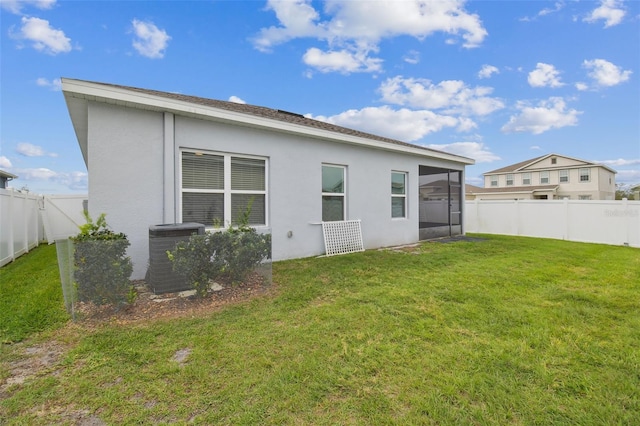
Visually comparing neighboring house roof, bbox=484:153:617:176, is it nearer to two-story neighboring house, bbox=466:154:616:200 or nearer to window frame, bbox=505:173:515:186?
two-story neighboring house, bbox=466:154:616:200

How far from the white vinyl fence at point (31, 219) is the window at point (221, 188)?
71.9 inches

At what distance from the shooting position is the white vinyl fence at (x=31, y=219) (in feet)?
22.6

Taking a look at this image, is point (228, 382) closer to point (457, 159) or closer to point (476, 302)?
point (476, 302)

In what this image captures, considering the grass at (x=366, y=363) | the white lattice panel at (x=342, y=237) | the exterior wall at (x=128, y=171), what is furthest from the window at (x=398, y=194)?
the exterior wall at (x=128, y=171)

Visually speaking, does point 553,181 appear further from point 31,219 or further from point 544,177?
point 31,219

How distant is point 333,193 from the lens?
7.50 metres

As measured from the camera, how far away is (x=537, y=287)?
14.9ft

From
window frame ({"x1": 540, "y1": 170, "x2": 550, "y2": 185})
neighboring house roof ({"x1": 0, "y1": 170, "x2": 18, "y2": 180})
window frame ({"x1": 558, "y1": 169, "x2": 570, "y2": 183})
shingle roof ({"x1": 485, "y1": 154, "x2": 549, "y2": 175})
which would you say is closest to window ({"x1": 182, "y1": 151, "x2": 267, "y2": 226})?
neighboring house roof ({"x1": 0, "y1": 170, "x2": 18, "y2": 180})

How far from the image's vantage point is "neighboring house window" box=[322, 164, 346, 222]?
290 inches

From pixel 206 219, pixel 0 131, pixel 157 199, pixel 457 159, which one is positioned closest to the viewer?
pixel 157 199

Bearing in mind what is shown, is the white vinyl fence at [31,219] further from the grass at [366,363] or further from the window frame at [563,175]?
the window frame at [563,175]

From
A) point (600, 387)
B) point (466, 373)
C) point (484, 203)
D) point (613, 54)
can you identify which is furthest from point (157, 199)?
point (613, 54)

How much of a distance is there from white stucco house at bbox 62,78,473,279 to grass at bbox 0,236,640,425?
7.86 feet

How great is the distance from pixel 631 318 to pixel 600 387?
6.59 ft
